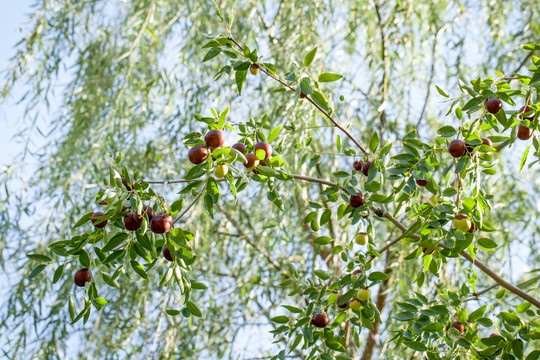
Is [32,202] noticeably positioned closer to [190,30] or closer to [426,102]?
[190,30]

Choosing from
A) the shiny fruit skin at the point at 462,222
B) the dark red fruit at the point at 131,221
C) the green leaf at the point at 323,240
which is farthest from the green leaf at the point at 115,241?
the shiny fruit skin at the point at 462,222

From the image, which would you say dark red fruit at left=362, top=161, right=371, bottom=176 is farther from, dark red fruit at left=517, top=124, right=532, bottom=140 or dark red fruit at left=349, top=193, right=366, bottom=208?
dark red fruit at left=517, top=124, right=532, bottom=140

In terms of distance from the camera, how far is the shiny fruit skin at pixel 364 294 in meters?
1.07

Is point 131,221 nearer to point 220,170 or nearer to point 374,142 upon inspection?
point 220,170

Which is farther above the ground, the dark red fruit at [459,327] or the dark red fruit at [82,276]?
the dark red fruit at [82,276]

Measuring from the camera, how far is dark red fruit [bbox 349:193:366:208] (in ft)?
3.55

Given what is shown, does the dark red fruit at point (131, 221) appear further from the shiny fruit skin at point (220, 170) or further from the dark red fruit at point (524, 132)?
the dark red fruit at point (524, 132)

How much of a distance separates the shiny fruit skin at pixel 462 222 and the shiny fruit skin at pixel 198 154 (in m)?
0.44

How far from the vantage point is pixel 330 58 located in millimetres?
2582

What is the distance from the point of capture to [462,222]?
100 cm

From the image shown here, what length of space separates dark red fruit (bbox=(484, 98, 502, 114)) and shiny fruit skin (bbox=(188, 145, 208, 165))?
0.48 meters

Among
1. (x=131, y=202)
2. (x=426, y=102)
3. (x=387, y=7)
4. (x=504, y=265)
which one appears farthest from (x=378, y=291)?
(x=131, y=202)

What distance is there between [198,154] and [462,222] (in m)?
0.45

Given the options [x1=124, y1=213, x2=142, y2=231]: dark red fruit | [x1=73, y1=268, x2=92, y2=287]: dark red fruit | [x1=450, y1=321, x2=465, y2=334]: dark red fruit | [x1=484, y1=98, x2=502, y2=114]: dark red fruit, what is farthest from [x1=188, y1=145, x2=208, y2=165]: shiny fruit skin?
[x1=450, y1=321, x2=465, y2=334]: dark red fruit
